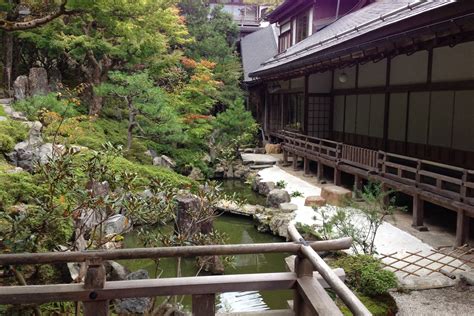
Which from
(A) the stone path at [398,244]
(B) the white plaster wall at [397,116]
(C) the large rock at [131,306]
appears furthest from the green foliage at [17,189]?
(B) the white plaster wall at [397,116]

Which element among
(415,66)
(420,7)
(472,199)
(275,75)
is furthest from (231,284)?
(275,75)

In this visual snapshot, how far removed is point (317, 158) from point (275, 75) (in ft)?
16.6

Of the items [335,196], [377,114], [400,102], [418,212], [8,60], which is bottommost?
[335,196]

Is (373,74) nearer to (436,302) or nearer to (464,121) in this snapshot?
(464,121)

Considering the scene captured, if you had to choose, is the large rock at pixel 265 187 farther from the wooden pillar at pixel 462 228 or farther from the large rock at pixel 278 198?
the wooden pillar at pixel 462 228

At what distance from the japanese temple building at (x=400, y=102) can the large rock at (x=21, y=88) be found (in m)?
8.97

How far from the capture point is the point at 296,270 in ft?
10.8

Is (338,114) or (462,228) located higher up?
(338,114)

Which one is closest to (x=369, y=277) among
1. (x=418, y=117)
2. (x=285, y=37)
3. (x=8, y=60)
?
(x=418, y=117)

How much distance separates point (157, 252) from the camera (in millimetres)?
3162

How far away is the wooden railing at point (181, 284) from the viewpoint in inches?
114

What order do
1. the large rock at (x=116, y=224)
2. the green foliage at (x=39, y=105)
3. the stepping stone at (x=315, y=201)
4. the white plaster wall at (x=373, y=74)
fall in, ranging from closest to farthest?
1. the large rock at (x=116, y=224)
2. the stepping stone at (x=315, y=201)
3. the white plaster wall at (x=373, y=74)
4. the green foliage at (x=39, y=105)

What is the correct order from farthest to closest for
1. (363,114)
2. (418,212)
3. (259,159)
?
(259,159) < (363,114) < (418,212)

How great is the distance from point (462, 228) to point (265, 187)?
23.4ft
